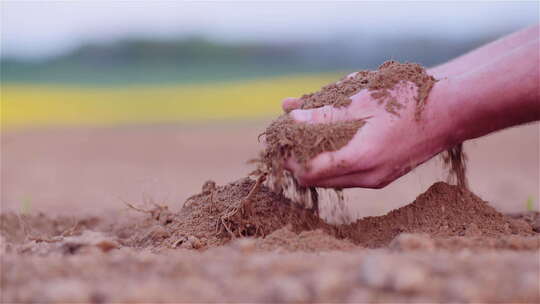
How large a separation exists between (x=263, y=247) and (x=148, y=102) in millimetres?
15002

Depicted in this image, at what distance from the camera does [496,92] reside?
9.18 feet

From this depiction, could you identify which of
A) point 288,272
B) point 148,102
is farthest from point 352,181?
point 148,102

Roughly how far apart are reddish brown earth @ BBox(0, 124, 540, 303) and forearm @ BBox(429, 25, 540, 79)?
0.44m

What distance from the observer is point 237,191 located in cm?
326

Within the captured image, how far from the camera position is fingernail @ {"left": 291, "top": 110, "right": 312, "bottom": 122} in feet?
9.37

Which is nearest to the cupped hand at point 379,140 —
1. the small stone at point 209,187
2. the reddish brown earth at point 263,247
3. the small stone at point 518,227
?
the reddish brown earth at point 263,247

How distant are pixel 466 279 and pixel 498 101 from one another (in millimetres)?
1276

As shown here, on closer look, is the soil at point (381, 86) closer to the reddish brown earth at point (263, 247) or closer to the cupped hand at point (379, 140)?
the cupped hand at point (379, 140)

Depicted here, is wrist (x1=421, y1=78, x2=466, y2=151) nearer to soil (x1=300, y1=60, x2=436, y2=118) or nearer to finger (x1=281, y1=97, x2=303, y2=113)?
soil (x1=300, y1=60, x2=436, y2=118)

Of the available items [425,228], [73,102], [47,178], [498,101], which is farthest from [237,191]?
[73,102]

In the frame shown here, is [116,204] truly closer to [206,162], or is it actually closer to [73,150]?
[206,162]

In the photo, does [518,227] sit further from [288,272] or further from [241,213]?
[288,272]

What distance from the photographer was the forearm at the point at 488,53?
3.06 metres

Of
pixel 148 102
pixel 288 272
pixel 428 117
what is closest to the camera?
pixel 288 272
